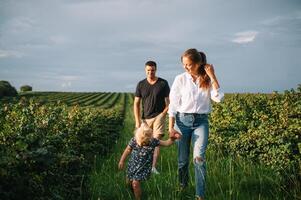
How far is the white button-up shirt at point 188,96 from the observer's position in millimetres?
5680

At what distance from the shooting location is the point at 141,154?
5.77 meters

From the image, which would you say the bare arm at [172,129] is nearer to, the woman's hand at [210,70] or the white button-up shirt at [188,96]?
the white button-up shirt at [188,96]

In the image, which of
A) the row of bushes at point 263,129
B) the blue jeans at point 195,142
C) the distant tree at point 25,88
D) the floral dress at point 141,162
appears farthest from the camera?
the distant tree at point 25,88

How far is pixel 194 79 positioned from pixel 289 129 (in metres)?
1.80

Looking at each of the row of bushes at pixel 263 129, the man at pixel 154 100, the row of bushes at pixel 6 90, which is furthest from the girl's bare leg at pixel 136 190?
the row of bushes at pixel 6 90

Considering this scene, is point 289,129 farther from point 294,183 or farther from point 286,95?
point 286,95

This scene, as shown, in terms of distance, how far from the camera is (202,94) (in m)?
5.70

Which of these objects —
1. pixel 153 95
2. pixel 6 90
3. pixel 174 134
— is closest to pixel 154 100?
pixel 153 95

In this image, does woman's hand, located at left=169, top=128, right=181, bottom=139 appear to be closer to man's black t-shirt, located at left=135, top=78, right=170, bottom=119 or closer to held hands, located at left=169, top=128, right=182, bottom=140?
held hands, located at left=169, top=128, right=182, bottom=140

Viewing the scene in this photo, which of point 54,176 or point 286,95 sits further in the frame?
point 286,95

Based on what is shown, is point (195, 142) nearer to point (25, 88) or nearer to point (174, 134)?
point (174, 134)

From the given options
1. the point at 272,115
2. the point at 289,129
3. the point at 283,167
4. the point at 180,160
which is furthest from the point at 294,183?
the point at 272,115

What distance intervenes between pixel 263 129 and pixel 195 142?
2.52 meters

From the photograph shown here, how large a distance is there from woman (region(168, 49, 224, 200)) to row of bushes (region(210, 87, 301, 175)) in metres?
1.37
